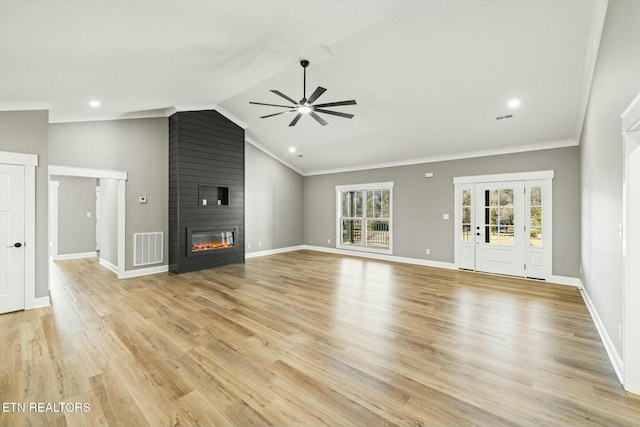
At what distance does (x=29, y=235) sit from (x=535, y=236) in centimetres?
844

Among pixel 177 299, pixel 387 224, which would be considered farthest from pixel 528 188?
pixel 177 299

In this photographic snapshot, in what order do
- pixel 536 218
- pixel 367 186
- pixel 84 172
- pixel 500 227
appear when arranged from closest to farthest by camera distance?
pixel 84 172
pixel 536 218
pixel 500 227
pixel 367 186

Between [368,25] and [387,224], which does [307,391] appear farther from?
[387,224]

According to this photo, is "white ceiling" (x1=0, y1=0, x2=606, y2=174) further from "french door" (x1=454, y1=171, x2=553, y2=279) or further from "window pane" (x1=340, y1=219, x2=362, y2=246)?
"window pane" (x1=340, y1=219, x2=362, y2=246)

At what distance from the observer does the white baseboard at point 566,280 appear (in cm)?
500

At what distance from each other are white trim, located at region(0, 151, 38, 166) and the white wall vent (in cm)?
222

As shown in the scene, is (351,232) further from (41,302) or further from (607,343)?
(41,302)

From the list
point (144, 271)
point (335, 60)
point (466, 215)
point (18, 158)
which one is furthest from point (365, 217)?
point (18, 158)

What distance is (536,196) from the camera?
5.45 metres

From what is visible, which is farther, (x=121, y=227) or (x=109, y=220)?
(x=109, y=220)

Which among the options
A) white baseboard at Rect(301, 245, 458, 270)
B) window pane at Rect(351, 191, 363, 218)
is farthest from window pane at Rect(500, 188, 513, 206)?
window pane at Rect(351, 191, 363, 218)

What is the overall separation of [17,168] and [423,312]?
5822 mm

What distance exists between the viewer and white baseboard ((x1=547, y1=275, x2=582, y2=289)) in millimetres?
5004

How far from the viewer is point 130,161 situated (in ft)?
18.5
